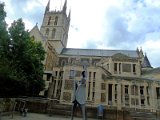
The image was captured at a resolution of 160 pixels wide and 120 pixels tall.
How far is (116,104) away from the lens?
41594mm

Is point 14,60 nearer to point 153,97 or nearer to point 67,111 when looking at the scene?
point 67,111

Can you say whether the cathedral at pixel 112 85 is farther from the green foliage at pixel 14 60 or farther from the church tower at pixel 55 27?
the church tower at pixel 55 27

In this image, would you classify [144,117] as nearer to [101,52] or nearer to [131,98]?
[131,98]

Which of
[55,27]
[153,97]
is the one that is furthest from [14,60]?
[55,27]

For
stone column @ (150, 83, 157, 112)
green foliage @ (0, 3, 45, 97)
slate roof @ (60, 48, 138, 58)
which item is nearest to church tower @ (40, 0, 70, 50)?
slate roof @ (60, 48, 138, 58)

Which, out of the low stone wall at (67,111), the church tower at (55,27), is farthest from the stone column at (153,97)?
the church tower at (55,27)

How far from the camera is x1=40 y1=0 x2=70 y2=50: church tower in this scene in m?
73.3

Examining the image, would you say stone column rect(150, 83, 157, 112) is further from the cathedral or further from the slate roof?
the slate roof

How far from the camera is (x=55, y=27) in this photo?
251ft

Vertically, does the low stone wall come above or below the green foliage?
below

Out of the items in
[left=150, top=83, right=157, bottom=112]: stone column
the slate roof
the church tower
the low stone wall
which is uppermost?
the church tower

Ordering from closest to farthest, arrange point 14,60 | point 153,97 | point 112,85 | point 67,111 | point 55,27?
point 67,111, point 14,60, point 153,97, point 112,85, point 55,27

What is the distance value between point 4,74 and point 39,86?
1351 cm

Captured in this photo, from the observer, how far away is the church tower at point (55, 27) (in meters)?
73.3
